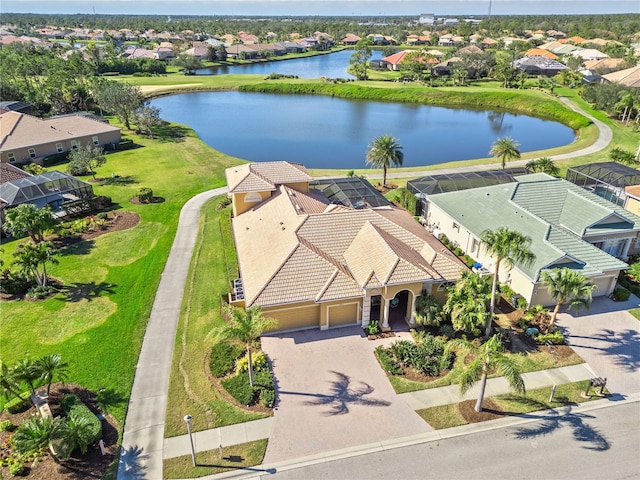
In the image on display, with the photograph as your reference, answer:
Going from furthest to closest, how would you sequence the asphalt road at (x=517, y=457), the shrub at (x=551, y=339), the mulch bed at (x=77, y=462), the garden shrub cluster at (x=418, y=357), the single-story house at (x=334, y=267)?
the single-story house at (x=334, y=267)
the shrub at (x=551, y=339)
the garden shrub cluster at (x=418, y=357)
the asphalt road at (x=517, y=457)
the mulch bed at (x=77, y=462)

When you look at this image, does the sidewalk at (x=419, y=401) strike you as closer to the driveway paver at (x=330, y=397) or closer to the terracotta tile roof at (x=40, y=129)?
the driveway paver at (x=330, y=397)

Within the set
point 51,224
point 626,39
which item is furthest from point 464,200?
point 626,39

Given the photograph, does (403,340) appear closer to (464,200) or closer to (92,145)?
(464,200)

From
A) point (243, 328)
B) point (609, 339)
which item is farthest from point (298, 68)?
point (243, 328)

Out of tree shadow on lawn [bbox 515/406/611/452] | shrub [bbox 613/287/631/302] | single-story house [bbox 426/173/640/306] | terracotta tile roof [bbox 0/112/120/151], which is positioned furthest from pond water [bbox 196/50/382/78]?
tree shadow on lawn [bbox 515/406/611/452]

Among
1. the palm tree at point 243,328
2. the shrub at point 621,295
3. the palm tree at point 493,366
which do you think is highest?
the palm tree at point 243,328

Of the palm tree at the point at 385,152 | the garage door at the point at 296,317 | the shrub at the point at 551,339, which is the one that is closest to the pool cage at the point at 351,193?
the palm tree at the point at 385,152
